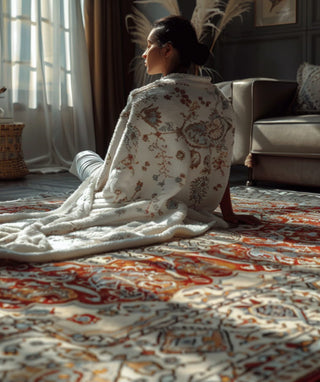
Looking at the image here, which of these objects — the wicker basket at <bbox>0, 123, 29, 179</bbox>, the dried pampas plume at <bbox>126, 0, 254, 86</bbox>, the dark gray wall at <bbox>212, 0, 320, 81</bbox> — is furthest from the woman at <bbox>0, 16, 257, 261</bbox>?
the dark gray wall at <bbox>212, 0, 320, 81</bbox>

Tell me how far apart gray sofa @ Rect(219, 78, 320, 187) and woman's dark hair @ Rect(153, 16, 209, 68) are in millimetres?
1271

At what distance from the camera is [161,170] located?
2.18m

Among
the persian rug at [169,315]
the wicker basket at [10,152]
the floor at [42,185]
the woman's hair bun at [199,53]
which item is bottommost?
the persian rug at [169,315]

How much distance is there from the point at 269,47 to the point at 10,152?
2.50m

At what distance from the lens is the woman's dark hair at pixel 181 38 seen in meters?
2.18

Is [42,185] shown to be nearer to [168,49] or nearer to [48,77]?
[48,77]

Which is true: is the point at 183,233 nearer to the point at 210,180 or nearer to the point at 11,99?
the point at 210,180

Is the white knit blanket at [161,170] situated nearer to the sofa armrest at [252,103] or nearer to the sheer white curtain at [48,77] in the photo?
the sofa armrest at [252,103]

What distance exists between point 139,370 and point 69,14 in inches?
173

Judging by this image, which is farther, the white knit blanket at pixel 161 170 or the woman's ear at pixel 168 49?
the woman's ear at pixel 168 49

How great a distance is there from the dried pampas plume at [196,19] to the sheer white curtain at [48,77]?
51cm

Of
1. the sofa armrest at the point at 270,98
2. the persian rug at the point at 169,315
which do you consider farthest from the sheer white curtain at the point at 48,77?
the persian rug at the point at 169,315

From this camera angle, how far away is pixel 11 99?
4574 mm

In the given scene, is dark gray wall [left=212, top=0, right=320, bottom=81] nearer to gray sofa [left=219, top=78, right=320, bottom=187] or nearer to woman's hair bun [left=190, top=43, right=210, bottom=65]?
gray sofa [left=219, top=78, right=320, bottom=187]
